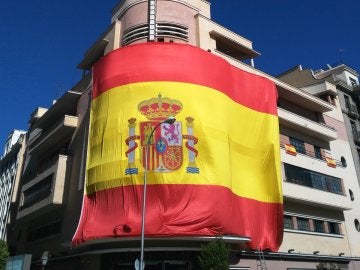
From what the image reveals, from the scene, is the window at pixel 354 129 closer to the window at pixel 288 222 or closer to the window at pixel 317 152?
the window at pixel 317 152

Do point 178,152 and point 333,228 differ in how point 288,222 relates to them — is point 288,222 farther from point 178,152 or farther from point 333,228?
point 178,152

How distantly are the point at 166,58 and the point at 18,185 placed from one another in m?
30.5

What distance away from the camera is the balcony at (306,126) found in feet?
124

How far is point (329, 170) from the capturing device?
4025cm

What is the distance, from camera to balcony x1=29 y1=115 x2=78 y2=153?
3609 centimetres

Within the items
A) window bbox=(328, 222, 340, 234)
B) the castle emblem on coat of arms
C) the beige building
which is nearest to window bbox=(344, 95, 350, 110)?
the beige building

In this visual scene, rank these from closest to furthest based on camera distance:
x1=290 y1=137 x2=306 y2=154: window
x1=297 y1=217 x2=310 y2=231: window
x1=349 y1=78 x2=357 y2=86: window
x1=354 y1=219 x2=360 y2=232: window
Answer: x1=297 y1=217 x2=310 y2=231: window
x1=290 y1=137 x2=306 y2=154: window
x1=354 y1=219 x2=360 y2=232: window
x1=349 y1=78 x2=357 y2=86: window

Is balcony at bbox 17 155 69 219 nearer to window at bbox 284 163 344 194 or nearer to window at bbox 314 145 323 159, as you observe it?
window at bbox 284 163 344 194

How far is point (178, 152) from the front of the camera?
27266mm

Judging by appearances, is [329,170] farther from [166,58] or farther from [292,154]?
[166,58]

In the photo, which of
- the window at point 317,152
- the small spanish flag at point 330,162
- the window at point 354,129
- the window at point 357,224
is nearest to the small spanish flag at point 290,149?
the window at point 317,152

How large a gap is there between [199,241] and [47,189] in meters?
15.9

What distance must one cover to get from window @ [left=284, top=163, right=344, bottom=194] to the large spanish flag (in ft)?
14.8

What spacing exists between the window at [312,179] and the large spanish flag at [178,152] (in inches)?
177
